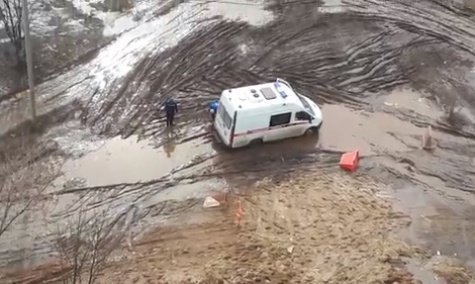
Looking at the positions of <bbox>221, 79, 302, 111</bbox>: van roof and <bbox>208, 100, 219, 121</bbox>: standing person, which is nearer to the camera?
<bbox>221, 79, 302, 111</bbox>: van roof

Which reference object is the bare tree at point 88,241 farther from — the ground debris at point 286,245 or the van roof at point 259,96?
the van roof at point 259,96

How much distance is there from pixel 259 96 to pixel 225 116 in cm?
129

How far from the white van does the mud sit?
45 cm

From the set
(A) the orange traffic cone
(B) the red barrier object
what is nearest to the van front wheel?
(B) the red barrier object

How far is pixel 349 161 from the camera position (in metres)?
25.2

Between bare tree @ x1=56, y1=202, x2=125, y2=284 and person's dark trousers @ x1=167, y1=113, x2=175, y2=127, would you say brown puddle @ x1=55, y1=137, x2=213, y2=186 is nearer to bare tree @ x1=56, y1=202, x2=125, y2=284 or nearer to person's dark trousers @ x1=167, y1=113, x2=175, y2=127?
person's dark trousers @ x1=167, y1=113, x2=175, y2=127

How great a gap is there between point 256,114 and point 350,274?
6206 millimetres

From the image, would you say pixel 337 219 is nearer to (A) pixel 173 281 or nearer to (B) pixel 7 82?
(A) pixel 173 281

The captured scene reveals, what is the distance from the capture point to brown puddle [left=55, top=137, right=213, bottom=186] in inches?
952

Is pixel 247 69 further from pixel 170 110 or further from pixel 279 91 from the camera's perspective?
pixel 170 110

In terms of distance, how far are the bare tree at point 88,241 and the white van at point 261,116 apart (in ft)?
16.1

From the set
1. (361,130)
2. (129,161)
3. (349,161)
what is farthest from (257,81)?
(129,161)

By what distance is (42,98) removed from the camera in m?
26.9

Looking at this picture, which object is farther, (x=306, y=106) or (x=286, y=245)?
(x=306, y=106)
